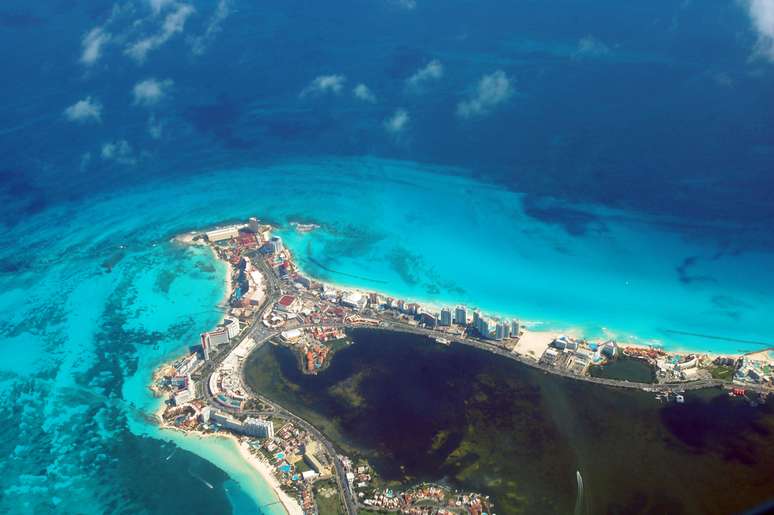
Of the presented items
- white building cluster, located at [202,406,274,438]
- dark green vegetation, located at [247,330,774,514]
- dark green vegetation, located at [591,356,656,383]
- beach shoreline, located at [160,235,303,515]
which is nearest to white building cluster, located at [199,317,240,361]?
beach shoreline, located at [160,235,303,515]

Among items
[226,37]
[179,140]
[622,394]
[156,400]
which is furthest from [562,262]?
[226,37]

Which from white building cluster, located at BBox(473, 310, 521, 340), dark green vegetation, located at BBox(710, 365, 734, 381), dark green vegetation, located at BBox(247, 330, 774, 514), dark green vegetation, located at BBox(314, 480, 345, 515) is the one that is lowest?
dark green vegetation, located at BBox(314, 480, 345, 515)

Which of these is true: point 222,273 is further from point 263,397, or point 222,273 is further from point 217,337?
point 263,397

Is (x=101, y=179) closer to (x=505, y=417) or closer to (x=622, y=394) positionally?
(x=505, y=417)

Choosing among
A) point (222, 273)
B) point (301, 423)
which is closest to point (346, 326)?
point (301, 423)

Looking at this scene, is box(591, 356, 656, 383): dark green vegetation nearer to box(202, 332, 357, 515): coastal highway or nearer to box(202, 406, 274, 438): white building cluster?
box(202, 332, 357, 515): coastal highway

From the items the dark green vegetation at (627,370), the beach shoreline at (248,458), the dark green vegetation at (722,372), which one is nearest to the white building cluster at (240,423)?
the beach shoreline at (248,458)

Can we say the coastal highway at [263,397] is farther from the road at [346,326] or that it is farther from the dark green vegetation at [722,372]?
the dark green vegetation at [722,372]
